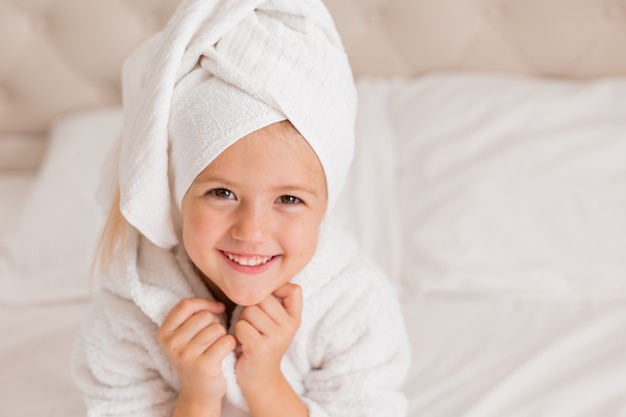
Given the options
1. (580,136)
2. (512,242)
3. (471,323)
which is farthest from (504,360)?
(580,136)

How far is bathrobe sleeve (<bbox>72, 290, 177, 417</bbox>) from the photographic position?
1.06m

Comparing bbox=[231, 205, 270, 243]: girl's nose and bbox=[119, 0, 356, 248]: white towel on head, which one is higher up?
bbox=[119, 0, 356, 248]: white towel on head

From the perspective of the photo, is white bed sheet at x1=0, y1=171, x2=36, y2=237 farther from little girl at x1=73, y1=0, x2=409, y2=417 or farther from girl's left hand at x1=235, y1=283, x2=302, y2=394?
girl's left hand at x1=235, y1=283, x2=302, y2=394

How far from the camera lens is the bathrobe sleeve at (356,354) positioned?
1047mm

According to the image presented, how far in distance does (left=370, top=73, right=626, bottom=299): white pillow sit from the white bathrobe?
0.44 m

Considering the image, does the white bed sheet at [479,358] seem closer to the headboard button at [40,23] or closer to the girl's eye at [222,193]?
the girl's eye at [222,193]

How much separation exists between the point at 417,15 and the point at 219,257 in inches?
43.3

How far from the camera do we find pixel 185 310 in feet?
3.28

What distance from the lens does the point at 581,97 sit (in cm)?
167

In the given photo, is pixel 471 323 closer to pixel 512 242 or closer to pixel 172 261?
pixel 512 242

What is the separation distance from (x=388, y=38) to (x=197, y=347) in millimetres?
1159

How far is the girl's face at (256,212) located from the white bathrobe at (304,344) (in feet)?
0.37

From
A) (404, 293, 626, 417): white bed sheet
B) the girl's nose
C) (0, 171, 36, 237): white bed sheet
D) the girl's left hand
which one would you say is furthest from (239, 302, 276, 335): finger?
(0, 171, 36, 237): white bed sheet

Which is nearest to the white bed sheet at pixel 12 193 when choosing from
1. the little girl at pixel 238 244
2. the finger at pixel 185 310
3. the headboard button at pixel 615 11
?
the little girl at pixel 238 244
